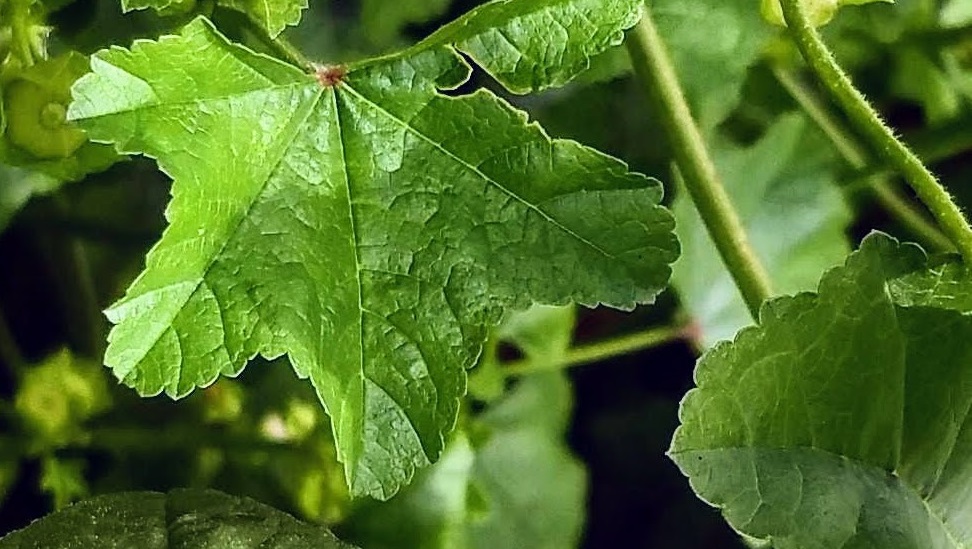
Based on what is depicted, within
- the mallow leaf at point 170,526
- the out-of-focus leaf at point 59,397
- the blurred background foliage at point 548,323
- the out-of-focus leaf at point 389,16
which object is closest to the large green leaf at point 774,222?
the blurred background foliage at point 548,323

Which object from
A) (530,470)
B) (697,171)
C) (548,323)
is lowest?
(530,470)

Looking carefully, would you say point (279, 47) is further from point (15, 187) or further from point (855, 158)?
point (855, 158)

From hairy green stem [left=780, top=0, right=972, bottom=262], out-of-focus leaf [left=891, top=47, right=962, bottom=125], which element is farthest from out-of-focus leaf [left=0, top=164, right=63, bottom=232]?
out-of-focus leaf [left=891, top=47, right=962, bottom=125]

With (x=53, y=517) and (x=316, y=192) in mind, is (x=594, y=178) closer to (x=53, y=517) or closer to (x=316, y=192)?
(x=316, y=192)

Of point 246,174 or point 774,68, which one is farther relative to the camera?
point 774,68

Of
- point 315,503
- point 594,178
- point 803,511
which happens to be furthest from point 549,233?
point 315,503

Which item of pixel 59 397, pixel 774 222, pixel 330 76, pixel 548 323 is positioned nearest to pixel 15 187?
pixel 59 397
